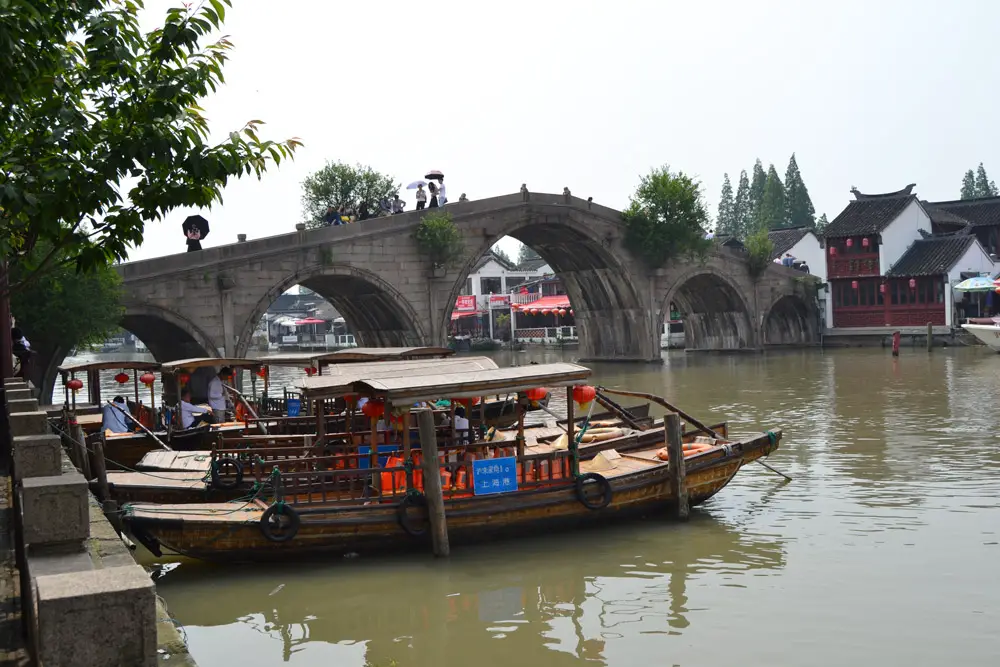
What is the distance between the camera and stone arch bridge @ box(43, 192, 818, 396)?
93.5 ft

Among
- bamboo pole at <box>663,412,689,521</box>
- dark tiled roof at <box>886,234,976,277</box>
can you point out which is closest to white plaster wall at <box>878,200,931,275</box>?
dark tiled roof at <box>886,234,976,277</box>

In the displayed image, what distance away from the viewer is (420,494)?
11367 mm

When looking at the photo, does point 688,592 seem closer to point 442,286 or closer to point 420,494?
point 420,494

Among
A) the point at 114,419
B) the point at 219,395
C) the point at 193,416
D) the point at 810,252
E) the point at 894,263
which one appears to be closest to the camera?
the point at 114,419

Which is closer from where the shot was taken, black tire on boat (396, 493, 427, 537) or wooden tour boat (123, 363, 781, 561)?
wooden tour boat (123, 363, 781, 561)

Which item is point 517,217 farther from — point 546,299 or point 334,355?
point 546,299

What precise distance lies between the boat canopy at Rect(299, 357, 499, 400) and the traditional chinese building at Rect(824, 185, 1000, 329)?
1396 inches

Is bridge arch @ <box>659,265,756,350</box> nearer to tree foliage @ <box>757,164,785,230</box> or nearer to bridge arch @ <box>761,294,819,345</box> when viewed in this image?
bridge arch @ <box>761,294,819,345</box>

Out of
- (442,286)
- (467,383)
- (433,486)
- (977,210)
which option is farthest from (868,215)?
(433,486)

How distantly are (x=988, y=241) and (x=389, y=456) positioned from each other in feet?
148

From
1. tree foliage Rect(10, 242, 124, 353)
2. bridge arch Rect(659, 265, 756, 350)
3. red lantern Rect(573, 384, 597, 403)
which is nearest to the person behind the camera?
red lantern Rect(573, 384, 597, 403)

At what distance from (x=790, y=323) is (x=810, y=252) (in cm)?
759

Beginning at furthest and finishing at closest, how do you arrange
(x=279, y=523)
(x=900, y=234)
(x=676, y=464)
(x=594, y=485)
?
(x=900, y=234)
(x=676, y=464)
(x=594, y=485)
(x=279, y=523)

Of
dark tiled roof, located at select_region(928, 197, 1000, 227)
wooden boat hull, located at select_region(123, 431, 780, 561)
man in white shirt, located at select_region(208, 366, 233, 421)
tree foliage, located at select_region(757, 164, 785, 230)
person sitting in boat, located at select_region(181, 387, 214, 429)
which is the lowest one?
wooden boat hull, located at select_region(123, 431, 780, 561)
